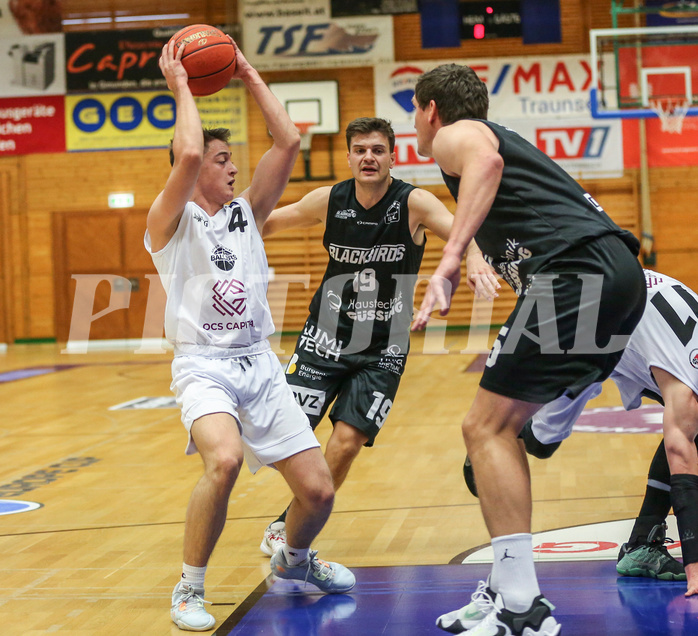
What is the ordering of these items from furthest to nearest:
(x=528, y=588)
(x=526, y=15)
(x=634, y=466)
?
1. (x=526, y=15)
2. (x=634, y=466)
3. (x=528, y=588)

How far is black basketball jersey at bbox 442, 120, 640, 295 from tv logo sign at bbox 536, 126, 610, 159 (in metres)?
14.4

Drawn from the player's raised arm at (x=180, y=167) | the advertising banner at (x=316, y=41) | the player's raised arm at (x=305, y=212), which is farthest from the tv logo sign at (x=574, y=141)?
the player's raised arm at (x=180, y=167)

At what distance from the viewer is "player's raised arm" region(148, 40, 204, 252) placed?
11.4ft

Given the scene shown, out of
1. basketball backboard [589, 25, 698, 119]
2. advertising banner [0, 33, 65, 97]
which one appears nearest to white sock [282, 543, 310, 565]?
basketball backboard [589, 25, 698, 119]

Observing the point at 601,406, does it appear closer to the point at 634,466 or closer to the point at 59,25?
the point at 634,466

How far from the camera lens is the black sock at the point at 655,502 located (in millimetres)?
3850

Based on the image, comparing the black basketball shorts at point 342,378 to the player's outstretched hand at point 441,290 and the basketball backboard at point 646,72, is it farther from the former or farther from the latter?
the basketball backboard at point 646,72

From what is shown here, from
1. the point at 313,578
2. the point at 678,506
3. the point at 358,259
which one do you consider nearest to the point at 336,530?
the point at 313,578

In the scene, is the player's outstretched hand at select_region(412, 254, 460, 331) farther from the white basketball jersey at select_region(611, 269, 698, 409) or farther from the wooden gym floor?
the wooden gym floor

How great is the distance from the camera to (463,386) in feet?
35.0

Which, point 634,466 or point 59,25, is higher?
point 59,25

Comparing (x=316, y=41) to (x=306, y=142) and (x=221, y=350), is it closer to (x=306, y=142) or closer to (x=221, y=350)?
(x=306, y=142)

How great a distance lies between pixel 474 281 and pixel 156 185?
15719 millimetres

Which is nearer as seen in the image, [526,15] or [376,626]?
[376,626]
